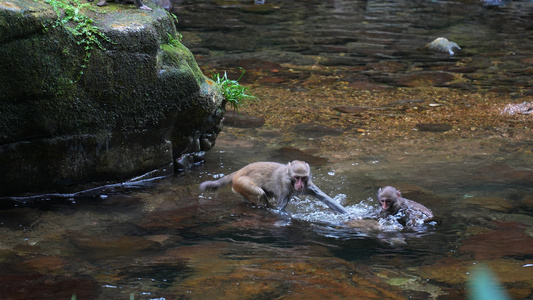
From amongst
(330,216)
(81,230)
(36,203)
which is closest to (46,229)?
(81,230)

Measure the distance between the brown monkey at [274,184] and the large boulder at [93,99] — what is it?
1.19m

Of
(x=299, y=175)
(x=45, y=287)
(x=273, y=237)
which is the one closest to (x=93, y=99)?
(x=299, y=175)

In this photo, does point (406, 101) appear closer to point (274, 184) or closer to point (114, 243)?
point (274, 184)

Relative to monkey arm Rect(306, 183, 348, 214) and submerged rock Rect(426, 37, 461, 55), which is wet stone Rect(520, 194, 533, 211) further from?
submerged rock Rect(426, 37, 461, 55)

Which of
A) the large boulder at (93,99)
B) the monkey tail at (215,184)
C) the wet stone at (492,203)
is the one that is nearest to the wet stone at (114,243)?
the monkey tail at (215,184)

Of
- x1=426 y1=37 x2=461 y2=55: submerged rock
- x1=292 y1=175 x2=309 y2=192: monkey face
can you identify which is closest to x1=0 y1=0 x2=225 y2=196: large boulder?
x1=292 y1=175 x2=309 y2=192: monkey face

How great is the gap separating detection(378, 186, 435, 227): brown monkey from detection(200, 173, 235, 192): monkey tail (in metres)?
1.75

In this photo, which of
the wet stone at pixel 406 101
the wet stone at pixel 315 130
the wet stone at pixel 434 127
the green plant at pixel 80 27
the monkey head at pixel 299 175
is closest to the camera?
the monkey head at pixel 299 175

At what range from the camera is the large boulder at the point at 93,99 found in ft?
18.8

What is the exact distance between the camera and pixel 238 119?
941 cm

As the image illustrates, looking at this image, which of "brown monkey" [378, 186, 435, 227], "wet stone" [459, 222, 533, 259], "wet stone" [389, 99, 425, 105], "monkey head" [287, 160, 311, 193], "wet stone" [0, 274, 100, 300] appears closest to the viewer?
"wet stone" [0, 274, 100, 300]

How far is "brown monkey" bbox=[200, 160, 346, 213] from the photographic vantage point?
592 cm

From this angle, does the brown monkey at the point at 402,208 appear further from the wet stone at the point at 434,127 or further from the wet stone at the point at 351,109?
the wet stone at the point at 351,109

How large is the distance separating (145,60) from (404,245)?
11.8 feet
